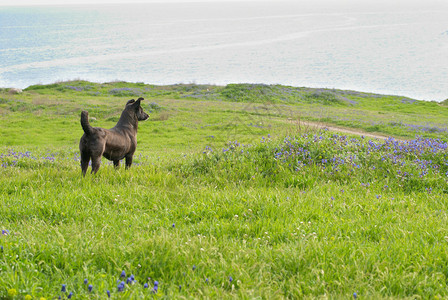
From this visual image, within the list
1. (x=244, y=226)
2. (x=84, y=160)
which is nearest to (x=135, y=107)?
(x=84, y=160)

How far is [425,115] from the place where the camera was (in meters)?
37.0

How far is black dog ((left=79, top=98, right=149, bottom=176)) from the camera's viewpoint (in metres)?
6.75

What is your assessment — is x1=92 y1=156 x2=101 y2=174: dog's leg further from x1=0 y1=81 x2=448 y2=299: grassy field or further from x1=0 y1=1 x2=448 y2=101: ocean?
x1=0 y1=1 x2=448 y2=101: ocean

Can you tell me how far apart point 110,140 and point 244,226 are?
3795 mm

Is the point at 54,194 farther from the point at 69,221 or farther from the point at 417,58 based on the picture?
the point at 417,58

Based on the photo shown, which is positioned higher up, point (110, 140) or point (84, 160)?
point (110, 140)

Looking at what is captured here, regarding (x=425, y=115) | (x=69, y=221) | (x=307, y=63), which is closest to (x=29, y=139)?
(x=69, y=221)

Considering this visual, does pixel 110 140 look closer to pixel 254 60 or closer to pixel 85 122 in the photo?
pixel 85 122

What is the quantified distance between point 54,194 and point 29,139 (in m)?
20.8

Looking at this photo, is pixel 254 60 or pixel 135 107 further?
pixel 254 60

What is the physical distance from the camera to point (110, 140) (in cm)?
729

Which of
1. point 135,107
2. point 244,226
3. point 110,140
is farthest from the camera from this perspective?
point 135,107

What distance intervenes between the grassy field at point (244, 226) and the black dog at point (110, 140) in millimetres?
348

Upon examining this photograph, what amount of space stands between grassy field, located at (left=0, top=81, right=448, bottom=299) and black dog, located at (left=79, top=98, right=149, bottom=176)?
1.14 feet
